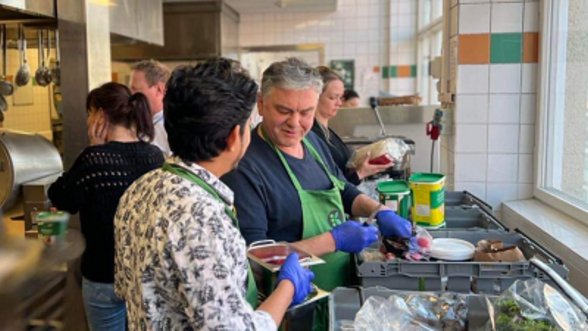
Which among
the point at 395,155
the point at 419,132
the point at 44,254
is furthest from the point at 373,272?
the point at 419,132

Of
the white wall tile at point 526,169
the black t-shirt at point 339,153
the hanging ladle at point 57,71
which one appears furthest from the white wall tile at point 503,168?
the hanging ladle at point 57,71

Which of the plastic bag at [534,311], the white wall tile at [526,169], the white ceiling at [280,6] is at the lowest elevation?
the plastic bag at [534,311]

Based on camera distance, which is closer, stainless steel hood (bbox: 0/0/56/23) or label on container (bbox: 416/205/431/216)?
label on container (bbox: 416/205/431/216)

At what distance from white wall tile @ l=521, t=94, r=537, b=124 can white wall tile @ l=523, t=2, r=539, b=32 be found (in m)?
0.33

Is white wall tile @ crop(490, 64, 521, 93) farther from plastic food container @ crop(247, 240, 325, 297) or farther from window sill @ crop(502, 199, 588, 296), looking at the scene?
plastic food container @ crop(247, 240, 325, 297)

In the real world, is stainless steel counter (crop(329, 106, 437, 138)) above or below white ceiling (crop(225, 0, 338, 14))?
below

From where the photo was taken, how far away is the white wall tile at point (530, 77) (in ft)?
8.63

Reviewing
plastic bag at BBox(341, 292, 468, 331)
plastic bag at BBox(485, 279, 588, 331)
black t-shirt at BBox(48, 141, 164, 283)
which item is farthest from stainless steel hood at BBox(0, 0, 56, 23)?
plastic bag at BBox(485, 279, 588, 331)

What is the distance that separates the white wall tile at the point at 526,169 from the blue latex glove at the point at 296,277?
1873mm

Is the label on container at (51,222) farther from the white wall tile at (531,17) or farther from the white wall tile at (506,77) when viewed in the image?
the white wall tile at (531,17)

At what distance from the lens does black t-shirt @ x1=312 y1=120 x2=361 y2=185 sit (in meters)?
2.50

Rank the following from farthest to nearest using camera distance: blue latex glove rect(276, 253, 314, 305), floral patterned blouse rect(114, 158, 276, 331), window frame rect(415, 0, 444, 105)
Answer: window frame rect(415, 0, 444, 105), blue latex glove rect(276, 253, 314, 305), floral patterned blouse rect(114, 158, 276, 331)

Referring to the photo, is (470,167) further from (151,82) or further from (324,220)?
(151,82)

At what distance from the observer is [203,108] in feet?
3.37
